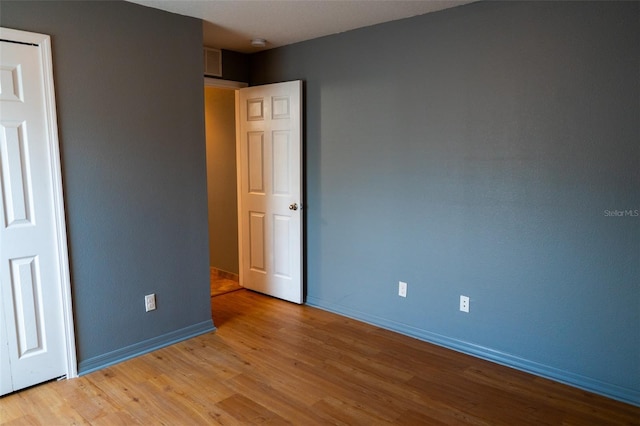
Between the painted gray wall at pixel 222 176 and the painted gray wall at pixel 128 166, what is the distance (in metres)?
1.45

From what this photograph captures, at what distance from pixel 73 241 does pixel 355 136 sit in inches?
85.2

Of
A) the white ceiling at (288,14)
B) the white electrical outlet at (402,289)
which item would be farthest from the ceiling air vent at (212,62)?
the white electrical outlet at (402,289)

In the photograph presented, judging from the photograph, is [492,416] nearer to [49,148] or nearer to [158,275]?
[158,275]

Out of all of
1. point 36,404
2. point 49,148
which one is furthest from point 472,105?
point 36,404

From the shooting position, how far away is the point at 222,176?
488cm

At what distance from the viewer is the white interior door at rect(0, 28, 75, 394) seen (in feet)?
7.74

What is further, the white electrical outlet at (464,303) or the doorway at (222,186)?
the doorway at (222,186)

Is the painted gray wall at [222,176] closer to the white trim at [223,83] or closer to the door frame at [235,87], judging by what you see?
the door frame at [235,87]

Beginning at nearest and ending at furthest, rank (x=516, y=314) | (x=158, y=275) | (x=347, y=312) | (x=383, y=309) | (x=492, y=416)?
(x=492, y=416) → (x=516, y=314) → (x=158, y=275) → (x=383, y=309) → (x=347, y=312)

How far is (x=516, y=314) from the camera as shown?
2.83 m

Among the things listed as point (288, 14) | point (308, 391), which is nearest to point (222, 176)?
point (288, 14)

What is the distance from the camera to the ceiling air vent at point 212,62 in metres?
3.89

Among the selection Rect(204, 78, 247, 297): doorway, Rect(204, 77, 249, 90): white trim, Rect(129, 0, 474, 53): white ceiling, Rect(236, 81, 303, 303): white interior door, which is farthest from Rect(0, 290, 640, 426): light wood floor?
Rect(129, 0, 474, 53): white ceiling

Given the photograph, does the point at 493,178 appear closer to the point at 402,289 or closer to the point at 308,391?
the point at 402,289
